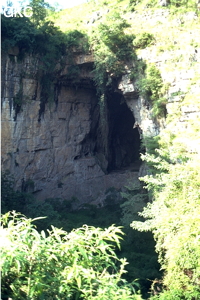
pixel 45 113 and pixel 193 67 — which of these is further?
pixel 45 113

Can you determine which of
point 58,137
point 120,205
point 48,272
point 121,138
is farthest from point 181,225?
point 121,138

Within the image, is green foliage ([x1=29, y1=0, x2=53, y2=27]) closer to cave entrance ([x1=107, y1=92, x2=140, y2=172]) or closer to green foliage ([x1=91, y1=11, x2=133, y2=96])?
green foliage ([x1=91, y1=11, x2=133, y2=96])

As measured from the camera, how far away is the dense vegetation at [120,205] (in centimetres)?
310

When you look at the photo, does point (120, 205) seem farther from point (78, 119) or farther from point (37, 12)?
point (37, 12)

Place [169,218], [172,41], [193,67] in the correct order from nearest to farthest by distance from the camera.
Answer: [169,218], [193,67], [172,41]

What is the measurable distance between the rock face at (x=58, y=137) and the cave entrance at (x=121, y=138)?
0.07m

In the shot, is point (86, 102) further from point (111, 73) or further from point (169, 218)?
point (169, 218)

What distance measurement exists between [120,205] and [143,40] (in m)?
5.67

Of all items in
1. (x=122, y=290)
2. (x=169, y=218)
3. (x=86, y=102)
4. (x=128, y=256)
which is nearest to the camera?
(x=122, y=290)

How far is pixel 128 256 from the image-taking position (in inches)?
401

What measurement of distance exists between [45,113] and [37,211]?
416 cm

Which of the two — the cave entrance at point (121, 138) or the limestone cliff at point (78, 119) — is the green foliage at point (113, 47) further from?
the cave entrance at point (121, 138)

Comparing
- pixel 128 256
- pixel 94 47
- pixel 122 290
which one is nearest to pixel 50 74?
pixel 94 47

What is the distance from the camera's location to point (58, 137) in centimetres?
1534
